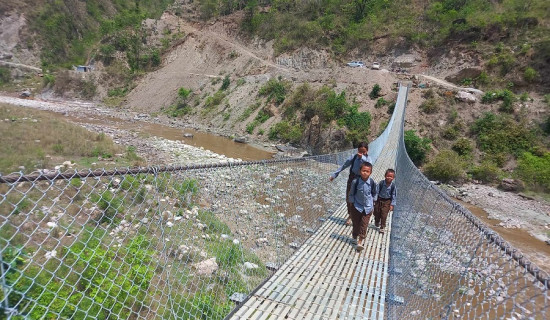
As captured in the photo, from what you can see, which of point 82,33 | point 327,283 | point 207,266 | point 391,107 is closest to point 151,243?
point 207,266

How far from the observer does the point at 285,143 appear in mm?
16859

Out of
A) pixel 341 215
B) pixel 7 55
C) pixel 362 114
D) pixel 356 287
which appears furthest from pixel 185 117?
pixel 7 55

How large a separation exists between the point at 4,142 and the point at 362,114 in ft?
50.8

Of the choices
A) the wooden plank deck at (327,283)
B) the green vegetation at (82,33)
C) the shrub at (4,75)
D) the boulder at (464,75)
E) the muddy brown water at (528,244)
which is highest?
the boulder at (464,75)

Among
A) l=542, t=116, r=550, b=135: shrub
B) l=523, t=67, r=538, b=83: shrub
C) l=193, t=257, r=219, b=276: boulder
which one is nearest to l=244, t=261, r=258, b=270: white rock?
l=193, t=257, r=219, b=276: boulder

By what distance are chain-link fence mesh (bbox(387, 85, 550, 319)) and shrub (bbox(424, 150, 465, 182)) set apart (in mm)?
9639

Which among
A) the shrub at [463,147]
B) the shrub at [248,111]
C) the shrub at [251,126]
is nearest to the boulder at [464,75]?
the shrub at [463,147]

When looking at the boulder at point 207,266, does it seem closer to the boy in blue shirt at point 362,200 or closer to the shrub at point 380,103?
the boy in blue shirt at point 362,200

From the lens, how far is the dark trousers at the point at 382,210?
13.3ft

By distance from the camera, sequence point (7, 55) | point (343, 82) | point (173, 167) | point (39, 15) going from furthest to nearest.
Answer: point (39, 15), point (7, 55), point (343, 82), point (173, 167)

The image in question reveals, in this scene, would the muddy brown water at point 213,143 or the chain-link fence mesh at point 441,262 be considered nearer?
the chain-link fence mesh at point 441,262

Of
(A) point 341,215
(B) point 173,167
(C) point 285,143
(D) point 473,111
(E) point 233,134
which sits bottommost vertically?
(E) point 233,134

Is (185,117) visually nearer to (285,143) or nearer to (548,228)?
(285,143)

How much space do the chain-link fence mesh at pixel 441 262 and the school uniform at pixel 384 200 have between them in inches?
10.0
